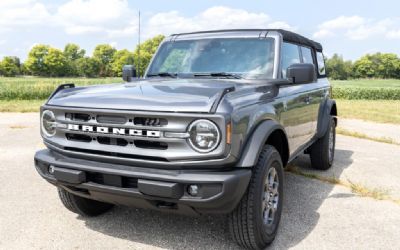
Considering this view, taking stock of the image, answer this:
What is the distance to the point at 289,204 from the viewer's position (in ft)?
14.4

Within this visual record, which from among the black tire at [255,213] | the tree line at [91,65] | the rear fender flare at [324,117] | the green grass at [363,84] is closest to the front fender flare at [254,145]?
the black tire at [255,213]

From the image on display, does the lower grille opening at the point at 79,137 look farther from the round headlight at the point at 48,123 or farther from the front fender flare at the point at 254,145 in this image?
the front fender flare at the point at 254,145

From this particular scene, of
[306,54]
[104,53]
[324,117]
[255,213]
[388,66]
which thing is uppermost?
[104,53]

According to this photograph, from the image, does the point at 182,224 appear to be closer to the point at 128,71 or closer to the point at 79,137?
the point at 79,137

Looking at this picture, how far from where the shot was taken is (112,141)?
9.68ft

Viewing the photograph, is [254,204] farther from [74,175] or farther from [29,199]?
[29,199]

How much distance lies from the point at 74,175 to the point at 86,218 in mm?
1151

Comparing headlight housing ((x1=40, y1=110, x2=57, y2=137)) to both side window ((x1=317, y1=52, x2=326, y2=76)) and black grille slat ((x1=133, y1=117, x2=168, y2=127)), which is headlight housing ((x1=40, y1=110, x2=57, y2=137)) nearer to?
black grille slat ((x1=133, y1=117, x2=168, y2=127))

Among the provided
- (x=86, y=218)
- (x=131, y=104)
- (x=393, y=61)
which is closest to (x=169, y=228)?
(x=86, y=218)

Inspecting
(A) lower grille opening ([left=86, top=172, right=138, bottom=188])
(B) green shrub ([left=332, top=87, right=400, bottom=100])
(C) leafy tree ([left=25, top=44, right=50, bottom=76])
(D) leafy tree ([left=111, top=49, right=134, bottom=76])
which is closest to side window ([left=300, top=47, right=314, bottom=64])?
(A) lower grille opening ([left=86, top=172, right=138, bottom=188])

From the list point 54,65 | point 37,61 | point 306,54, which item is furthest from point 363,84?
point 37,61

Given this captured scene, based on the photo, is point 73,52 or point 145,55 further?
point 73,52

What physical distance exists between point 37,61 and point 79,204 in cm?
11446

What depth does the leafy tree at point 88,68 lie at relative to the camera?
4252 inches
